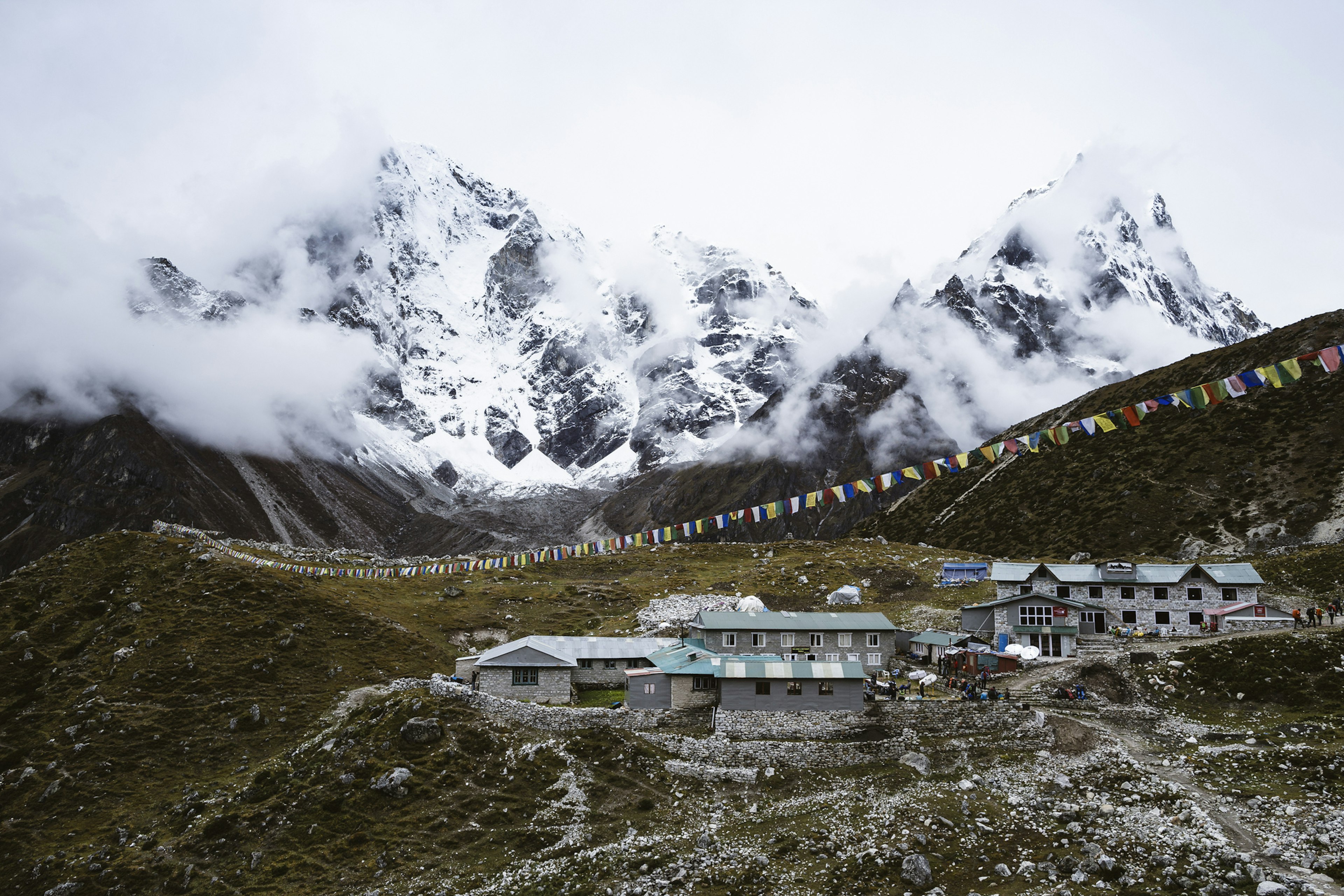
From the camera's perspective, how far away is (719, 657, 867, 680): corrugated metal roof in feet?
164

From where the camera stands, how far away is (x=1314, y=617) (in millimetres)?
58781

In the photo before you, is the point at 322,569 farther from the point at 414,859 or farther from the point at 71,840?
the point at 414,859

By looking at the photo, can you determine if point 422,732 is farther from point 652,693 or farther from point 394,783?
point 652,693

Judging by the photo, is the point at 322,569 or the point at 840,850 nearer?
the point at 840,850

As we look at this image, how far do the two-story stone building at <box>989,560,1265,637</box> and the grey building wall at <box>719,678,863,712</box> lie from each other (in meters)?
20.4

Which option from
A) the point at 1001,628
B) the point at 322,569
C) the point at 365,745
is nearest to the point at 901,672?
the point at 1001,628

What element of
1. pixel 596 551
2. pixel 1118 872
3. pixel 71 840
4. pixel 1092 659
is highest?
pixel 596 551

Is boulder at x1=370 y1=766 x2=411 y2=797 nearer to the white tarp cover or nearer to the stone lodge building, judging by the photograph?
the stone lodge building

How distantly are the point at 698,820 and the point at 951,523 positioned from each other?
12313cm

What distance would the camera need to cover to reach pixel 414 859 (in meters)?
40.6

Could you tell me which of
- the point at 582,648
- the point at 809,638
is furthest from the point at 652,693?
the point at 809,638

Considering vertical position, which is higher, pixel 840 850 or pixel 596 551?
pixel 596 551

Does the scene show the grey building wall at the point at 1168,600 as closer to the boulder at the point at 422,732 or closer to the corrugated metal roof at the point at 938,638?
the corrugated metal roof at the point at 938,638

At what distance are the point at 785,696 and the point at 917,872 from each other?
16552 millimetres
